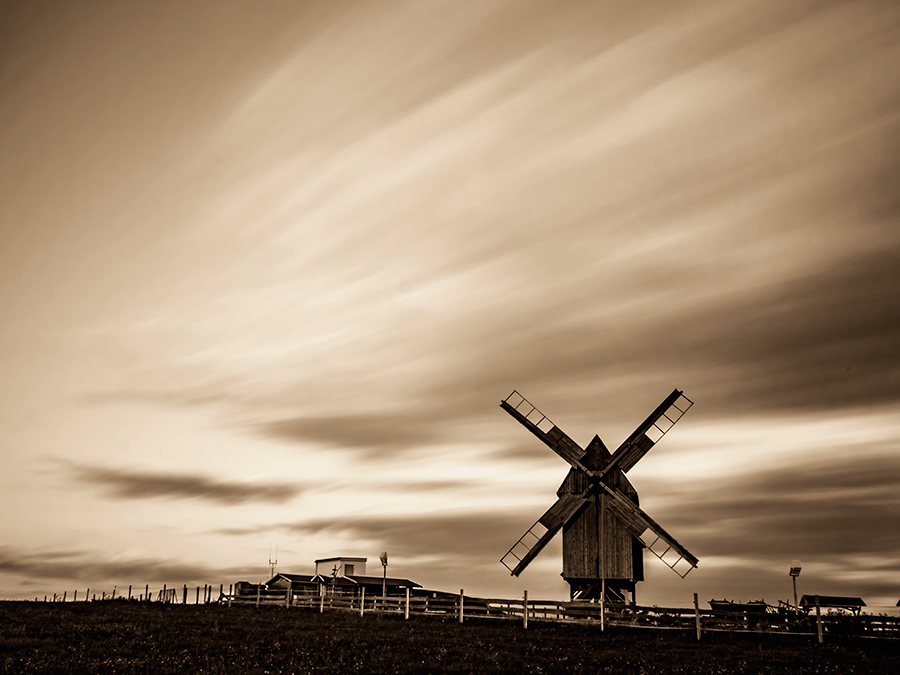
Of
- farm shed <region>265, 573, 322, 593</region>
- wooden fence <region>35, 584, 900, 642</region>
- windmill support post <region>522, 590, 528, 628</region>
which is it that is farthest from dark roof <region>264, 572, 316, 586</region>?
windmill support post <region>522, 590, 528, 628</region>

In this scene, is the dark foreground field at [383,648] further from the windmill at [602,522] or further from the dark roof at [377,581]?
the dark roof at [377,581]

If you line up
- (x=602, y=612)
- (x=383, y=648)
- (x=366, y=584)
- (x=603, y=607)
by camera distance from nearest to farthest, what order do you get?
1. (x=383, y=648)
2. (x=602, y=612)
3. (x=603, y=607)
4. (x=366, y=584)

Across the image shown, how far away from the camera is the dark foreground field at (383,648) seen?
24.9 m

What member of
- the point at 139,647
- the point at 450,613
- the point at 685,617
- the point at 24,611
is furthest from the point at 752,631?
the point at 24,611

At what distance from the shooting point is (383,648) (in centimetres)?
2873

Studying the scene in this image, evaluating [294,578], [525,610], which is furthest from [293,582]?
[525,610]

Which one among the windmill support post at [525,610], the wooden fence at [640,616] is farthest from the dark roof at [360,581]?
the windmill support post at [525,610]

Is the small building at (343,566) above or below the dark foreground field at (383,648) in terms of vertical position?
above

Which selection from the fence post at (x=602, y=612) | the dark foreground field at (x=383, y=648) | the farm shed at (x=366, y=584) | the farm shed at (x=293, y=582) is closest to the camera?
the dark foreground field at (x=383, y=648)

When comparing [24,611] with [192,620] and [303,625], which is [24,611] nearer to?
[192,620]

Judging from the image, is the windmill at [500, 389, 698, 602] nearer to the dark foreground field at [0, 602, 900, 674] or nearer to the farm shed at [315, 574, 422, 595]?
the dark foreground field at [0, 602, 900, 674]

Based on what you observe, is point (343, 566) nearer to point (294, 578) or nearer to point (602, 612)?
point (294, 578)

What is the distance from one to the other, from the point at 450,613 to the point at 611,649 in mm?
13257

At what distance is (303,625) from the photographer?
37406mm
